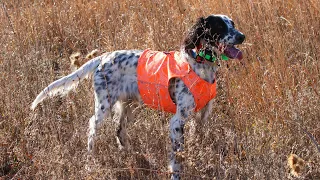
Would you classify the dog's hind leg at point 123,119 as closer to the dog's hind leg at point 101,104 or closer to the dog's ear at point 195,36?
the dog's hind leg at point 101,104

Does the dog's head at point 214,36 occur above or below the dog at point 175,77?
above

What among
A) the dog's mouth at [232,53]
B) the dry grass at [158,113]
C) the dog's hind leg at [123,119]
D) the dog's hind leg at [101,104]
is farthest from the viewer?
the dog's hind leg at [123,119]

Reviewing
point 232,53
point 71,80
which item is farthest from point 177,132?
point 71,80

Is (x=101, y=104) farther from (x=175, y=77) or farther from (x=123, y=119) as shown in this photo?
(x=175, y=77)

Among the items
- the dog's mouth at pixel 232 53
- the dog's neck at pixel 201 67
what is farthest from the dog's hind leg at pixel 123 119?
→ the dog's mouth at pixel 232 53

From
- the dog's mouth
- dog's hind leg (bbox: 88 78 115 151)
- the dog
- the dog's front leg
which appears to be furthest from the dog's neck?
dog's hind leg (bbox: 88 78 115 151)

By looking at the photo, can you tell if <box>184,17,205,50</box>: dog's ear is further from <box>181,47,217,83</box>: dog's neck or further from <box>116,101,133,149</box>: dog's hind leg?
<box>116,101,133,149</box>: dog's hind leg

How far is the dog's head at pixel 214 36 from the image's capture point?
3818 mm

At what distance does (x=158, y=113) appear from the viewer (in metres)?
4.34

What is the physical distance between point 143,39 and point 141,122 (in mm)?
1451

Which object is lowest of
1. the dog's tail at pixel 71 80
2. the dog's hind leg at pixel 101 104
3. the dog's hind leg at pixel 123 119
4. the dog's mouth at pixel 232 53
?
the dog's hind leg at pixel 123 119

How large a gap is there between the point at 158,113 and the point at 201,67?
0.65 meters

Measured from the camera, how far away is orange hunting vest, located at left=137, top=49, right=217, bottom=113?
3.82 m

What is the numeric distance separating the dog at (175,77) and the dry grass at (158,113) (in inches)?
4.2
